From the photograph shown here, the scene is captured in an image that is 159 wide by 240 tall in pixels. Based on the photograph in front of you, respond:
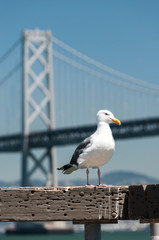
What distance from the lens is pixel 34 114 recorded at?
47469mm

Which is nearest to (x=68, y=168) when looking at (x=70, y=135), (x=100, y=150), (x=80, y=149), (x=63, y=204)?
(x=80, y=149)

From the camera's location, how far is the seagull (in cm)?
403

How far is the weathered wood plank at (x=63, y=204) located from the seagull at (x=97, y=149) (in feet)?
1.91

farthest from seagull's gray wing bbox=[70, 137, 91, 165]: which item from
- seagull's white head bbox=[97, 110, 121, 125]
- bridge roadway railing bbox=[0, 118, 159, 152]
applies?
bridge roadway railing bbox=[0, 118, 159, 152]

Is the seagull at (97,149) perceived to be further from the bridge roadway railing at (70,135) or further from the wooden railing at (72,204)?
the bridge roadway railing at (70,135)

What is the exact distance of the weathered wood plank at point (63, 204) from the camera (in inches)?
128

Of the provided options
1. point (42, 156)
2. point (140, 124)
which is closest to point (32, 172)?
point (42, 156)

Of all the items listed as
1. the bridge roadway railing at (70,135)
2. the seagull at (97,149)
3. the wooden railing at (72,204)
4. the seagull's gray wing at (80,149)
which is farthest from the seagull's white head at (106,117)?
the bridge roadway railing at (70,135)

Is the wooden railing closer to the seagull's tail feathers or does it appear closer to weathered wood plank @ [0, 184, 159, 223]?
weathered wood plank @ [0, 184, 159, 223]

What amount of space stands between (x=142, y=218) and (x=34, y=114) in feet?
146

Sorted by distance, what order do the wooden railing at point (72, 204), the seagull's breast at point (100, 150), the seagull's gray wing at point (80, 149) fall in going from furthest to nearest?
the seagull's gray wing at point (80, 149) → the seagull's breast at point (100, 150) → the wooden railing at point (72, 204)

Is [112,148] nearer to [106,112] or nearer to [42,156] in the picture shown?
[106,112]

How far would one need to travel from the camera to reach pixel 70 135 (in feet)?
145

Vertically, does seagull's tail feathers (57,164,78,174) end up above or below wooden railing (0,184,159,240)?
above
